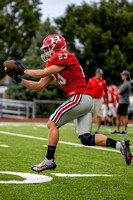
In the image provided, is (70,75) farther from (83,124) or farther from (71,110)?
(83,124)

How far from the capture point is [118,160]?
568 centimetres

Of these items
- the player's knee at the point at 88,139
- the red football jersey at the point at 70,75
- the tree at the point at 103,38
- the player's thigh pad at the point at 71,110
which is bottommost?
the player's knee at the point at 88,139

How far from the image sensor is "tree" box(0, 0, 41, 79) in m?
31.5

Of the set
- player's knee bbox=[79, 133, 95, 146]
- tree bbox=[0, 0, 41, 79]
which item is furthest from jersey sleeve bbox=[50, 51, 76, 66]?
tree bbox=[0, 0, 41, 79]

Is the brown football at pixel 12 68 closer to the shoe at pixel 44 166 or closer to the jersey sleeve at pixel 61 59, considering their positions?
the jersey sleeve at pixel 61 59

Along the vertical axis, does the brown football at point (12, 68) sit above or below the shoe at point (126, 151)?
above

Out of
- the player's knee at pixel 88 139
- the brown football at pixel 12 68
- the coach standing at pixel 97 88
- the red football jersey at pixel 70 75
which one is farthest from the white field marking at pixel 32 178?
the coach standing at pixel 97 88

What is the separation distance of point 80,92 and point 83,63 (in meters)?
26.7

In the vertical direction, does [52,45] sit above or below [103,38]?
below

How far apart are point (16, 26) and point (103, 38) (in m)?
7.91

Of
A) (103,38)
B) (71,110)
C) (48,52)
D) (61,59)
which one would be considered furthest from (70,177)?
(103,38)

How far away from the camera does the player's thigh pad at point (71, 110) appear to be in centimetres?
436

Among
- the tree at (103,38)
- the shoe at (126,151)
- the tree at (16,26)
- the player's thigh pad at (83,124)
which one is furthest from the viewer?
the tree at (16,26)

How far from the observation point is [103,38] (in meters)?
30.5
